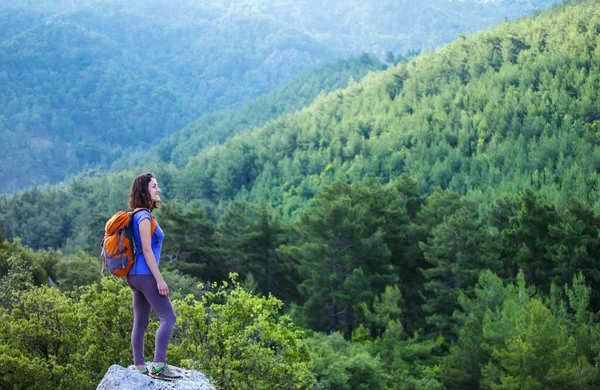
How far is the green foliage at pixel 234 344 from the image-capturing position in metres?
14.1

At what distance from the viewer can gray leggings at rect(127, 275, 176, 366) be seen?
8.05 meters

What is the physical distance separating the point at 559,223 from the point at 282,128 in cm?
7221

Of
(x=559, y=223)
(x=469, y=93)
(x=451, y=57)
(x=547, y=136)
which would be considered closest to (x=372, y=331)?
(x=559, y=223)

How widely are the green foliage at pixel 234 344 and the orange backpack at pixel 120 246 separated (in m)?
6.15

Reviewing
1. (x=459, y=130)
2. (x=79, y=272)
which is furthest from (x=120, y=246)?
(x=459, y=130)

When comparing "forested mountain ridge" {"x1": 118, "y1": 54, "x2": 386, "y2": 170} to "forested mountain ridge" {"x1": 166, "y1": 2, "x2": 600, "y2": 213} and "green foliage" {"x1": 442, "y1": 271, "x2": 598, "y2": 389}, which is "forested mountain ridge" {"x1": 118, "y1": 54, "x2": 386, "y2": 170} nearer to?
"forested mountain ridge" {"x1": 166, "y1": 2, "x2": 600, "y2": 213}

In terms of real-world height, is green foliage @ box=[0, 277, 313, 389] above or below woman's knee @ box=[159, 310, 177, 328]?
below

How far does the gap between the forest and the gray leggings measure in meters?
4.83

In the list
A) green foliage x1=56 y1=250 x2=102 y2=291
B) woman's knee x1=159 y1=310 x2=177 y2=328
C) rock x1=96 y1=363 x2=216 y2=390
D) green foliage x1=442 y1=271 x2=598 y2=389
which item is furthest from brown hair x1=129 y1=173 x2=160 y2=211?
green foliage x1=56 y1=250 x2=102 y2=291

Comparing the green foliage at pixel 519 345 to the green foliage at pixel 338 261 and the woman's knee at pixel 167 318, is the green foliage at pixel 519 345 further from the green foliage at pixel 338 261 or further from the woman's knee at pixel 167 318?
the woman's knee at pixel 167 318

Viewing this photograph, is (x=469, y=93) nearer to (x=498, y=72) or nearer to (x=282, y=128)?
(x=498, y=72)

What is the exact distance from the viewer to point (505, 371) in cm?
2552

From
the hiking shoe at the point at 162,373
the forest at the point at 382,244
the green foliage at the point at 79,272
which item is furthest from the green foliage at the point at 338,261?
the hiking shoe at the point at 162,373

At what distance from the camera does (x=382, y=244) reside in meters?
38.5
